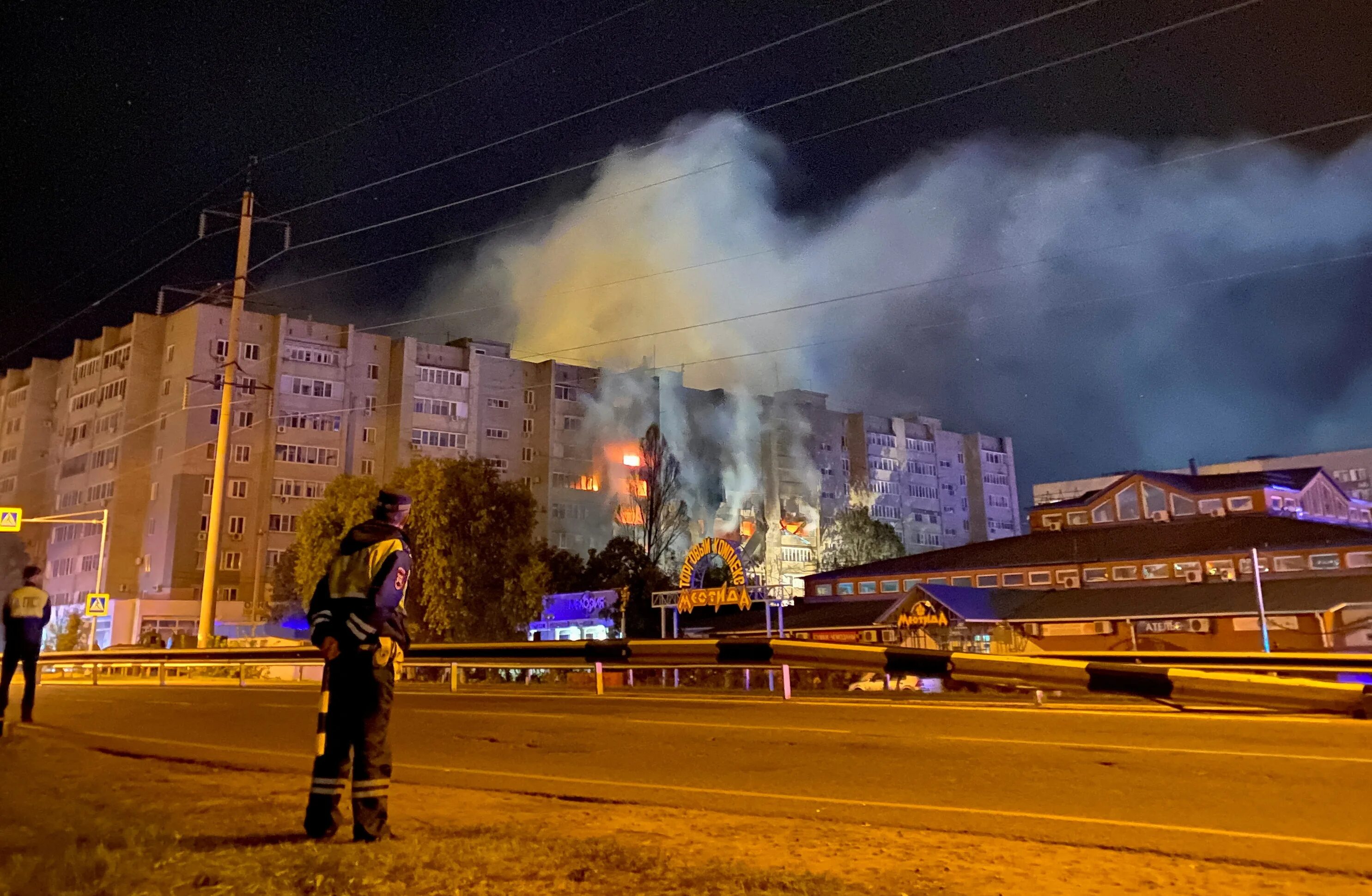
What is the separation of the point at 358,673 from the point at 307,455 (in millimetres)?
80042

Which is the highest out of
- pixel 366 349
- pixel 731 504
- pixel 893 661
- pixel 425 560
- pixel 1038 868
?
pixel 366 349

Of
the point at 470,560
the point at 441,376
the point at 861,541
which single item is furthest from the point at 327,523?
the point at 861,541

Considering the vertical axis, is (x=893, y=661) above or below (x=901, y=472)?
below

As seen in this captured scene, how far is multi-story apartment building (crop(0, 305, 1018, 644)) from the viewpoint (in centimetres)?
7525

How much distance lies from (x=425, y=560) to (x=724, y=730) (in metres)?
38.1

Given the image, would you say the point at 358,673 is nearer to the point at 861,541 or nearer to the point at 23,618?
the point at 23,618

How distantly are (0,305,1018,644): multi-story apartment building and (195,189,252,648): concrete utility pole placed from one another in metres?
30.6

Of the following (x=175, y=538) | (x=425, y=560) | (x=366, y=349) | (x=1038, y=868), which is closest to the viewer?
(x=1038, y=868)

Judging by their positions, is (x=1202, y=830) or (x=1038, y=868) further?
(x=1202, y=830)

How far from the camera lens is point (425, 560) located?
47344mm

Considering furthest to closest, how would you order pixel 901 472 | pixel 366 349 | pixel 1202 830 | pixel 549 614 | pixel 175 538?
pixel 901 472
pixel 366 349
pixel 175 538
pixel 549 614
pixel 1202 830

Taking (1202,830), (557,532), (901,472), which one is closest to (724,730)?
(1202,830)

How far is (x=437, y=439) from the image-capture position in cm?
8556

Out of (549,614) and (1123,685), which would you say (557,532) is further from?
(1123,685)
